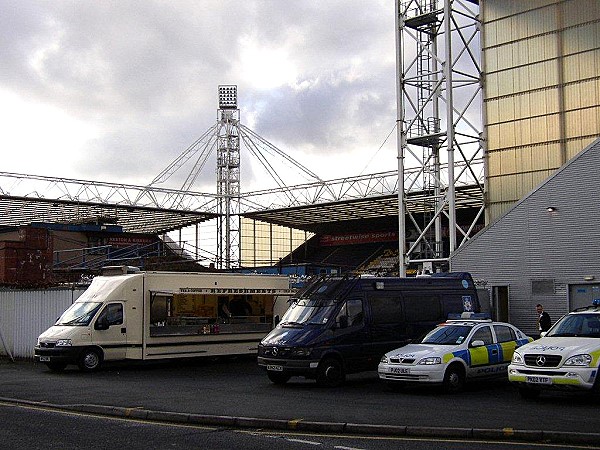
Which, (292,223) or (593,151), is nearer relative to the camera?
(593,151)

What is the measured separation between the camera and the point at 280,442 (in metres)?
10.9

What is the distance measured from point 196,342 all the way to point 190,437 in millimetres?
13515

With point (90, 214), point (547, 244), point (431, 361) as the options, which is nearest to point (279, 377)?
point (431, 361)

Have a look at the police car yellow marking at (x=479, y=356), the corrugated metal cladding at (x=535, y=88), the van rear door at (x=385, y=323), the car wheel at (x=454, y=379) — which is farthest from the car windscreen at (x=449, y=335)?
the corrugated metal cladding at (x=535, y=88)

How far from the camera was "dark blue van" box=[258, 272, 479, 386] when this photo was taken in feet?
59.6

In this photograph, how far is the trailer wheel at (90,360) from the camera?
75.1 ft

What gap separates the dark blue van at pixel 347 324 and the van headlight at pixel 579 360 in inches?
225

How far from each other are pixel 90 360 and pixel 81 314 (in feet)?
4.71

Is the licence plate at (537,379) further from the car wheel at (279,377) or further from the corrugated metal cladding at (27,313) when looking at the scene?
the corrugated metal cladding at (27,313)

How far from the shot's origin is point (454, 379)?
1662 cm

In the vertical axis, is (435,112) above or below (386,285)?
above

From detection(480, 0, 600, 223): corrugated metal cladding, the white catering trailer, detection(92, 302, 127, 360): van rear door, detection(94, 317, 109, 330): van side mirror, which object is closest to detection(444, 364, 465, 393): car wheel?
the white catering trailer

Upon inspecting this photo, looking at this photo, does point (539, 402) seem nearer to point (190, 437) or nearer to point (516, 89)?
point (190, 437)

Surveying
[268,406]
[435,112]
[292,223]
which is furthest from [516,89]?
[292,223]
